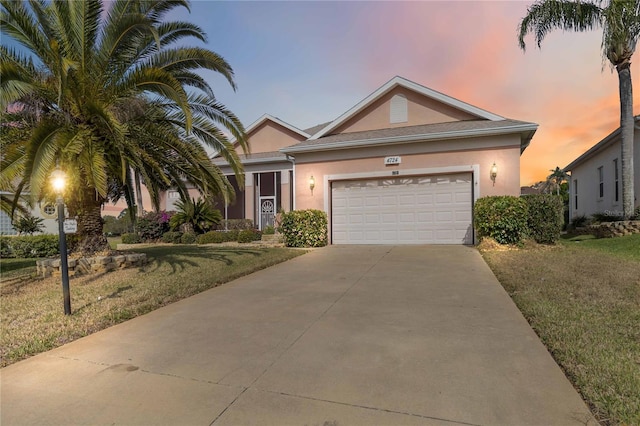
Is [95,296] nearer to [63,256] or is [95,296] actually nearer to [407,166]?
[63,256]

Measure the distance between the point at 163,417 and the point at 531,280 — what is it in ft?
20.1

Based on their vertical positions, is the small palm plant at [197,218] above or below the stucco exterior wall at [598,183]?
below

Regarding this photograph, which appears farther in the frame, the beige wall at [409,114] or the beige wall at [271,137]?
the beige wall at [271,137]

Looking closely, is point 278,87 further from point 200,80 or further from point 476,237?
point 476,237

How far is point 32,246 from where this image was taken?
48.8ft

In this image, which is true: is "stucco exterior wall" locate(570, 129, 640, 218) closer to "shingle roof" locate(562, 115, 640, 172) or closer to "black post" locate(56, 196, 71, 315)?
"shingle roof" locate(562, 115, 640, 172)

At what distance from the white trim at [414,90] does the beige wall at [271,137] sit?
18.0 ft

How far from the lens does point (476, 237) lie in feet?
36.9

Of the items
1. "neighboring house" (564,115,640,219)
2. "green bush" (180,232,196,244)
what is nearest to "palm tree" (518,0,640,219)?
"neighboring house" (564,115,640,219)

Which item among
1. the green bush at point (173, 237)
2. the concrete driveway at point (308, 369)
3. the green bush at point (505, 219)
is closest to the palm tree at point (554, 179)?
the green bush at point (505, 219)

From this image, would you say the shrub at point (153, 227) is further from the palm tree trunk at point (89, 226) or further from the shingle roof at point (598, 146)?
the shingle roof at point (598, 146)

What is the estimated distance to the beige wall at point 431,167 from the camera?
11023 millimetres

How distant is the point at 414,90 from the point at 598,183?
11483mm

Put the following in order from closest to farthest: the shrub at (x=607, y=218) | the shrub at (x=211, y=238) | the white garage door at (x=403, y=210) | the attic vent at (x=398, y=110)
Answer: the white garage door at (x=403, y=210) < the attic vent at (x=398, y=110) < the shrub at (x=607, y=218) < the shrub at (x=211, y=238)
